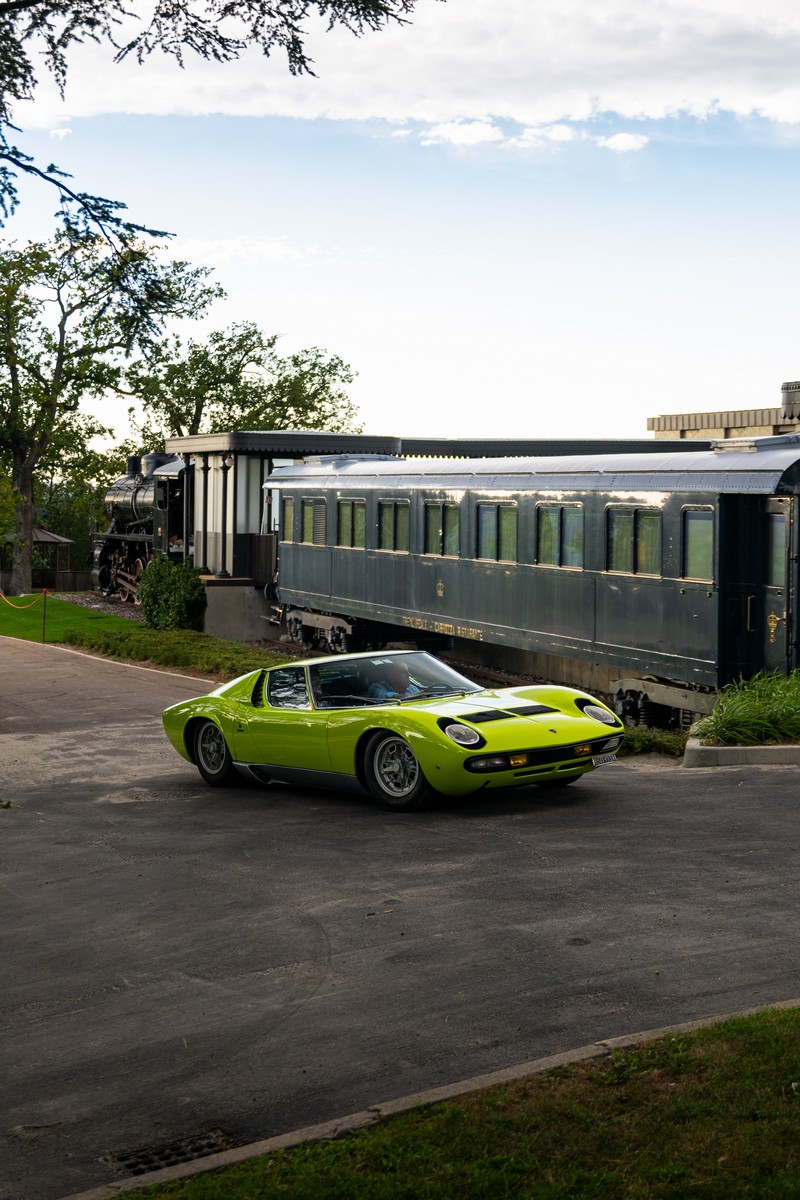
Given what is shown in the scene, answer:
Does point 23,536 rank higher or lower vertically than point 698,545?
higher

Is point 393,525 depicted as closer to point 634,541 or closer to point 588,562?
point 588,562

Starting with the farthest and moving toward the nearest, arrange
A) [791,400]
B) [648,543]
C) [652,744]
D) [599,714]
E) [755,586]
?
[791,400] → [648,543] → [755,586] → [652,744] → [599,714]

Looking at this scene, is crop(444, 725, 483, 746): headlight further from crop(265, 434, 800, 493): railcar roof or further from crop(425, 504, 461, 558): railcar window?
crop(425, 504, 461, 558): railcar window

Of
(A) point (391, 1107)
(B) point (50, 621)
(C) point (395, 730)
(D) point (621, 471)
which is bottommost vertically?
(A) point (391, 1107)

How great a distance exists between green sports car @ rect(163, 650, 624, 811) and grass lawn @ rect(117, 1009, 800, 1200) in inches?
214

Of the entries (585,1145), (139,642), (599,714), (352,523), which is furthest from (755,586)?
(139,642)

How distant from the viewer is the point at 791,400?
32375mm

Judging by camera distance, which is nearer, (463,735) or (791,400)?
(463,735)

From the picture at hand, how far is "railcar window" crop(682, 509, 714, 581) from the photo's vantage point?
16.1m

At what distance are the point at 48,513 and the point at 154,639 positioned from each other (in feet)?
197

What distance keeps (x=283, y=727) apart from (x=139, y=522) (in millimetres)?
32458

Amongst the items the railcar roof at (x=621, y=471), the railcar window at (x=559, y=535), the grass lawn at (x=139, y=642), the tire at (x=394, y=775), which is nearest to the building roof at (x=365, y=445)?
the grass lawn at (x=139, y=642)

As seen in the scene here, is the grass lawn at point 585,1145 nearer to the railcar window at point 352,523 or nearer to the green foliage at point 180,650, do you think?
the green foliage at point 180,650

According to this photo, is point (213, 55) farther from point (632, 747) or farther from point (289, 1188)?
point (289, 1188)
